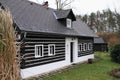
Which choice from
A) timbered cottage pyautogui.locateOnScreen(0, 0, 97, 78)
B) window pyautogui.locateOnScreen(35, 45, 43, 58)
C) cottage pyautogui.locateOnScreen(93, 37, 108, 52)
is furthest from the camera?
cottage pyautogui.locateOnScreen(93, 37, 108, 52)

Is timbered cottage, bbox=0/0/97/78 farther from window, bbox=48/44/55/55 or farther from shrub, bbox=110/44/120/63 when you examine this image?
shrub, bbox=110/44/120/63

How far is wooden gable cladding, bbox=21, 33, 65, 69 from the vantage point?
12038mm

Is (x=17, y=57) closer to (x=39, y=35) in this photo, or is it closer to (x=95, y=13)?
(x=39, y=35)

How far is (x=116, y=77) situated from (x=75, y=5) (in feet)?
82.7

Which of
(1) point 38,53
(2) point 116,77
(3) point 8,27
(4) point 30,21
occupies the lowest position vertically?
(2) point 116,77

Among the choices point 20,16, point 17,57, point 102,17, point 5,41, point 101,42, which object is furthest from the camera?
point 102,17

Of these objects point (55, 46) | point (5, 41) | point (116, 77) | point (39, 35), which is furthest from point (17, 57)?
point (55, 46)

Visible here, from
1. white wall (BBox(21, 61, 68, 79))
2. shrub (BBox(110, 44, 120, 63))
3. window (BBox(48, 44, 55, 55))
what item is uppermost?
window (BBox(48, 44, 55, 55))

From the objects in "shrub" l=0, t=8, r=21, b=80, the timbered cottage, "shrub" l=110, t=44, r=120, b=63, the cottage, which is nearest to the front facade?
the timbered cottage

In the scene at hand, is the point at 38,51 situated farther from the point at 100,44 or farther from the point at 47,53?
the point at 100,44

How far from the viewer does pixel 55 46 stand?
15422mm

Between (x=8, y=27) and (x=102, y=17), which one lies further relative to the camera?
(x=102, y=17)

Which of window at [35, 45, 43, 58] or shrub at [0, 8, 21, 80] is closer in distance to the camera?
shrub at [0, 8, 21, 80]

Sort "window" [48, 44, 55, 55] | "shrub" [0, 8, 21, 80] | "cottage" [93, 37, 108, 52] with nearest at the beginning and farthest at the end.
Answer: "shrub" [0, 8, 21, 80] < "window" [48, 44, 55, 55] < "cottage" [93, 37, 108, 52]
